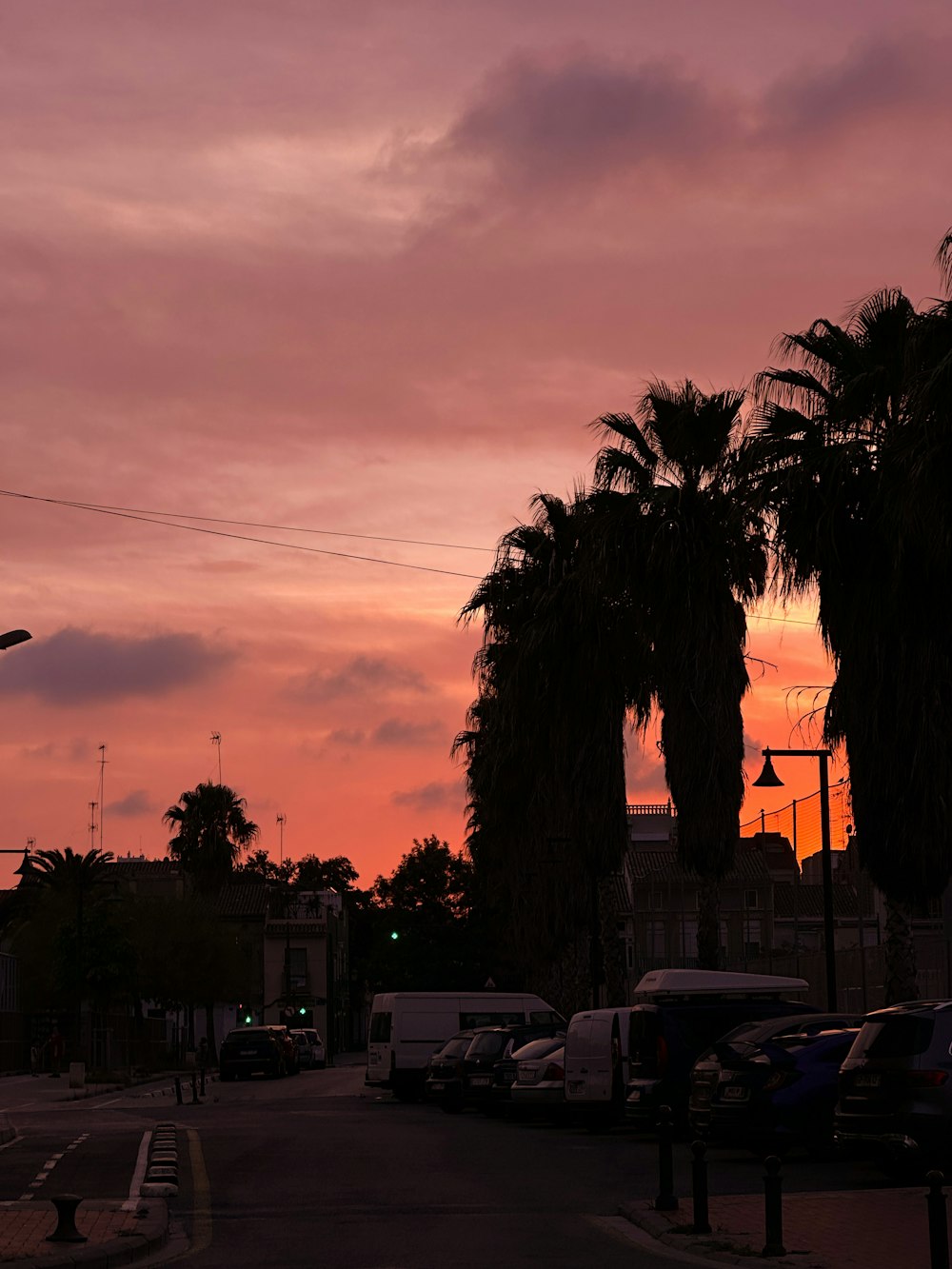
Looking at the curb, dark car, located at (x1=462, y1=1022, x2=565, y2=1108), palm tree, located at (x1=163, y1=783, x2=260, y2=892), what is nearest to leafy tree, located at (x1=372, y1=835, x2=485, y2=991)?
palm tree, located at (x1=163, y1=783, x2=260, y2=892)

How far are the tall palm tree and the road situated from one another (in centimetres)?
938

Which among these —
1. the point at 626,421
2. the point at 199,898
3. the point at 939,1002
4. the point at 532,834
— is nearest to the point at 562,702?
the point at 626,421

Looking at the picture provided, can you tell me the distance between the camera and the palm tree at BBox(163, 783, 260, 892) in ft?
334

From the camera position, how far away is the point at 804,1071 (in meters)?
20.8

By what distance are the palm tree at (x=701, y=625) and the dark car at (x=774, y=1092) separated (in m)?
11.5

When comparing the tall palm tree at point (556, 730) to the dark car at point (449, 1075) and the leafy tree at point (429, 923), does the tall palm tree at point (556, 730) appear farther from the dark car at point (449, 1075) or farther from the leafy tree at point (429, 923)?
the leafy tree at point (429, 923)

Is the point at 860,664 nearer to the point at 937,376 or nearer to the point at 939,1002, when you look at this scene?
the point at 937,376

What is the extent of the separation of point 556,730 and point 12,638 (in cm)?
2005

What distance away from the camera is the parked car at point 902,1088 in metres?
16.6

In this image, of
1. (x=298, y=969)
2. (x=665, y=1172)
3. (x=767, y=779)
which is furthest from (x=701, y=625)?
(x=298, y=969)

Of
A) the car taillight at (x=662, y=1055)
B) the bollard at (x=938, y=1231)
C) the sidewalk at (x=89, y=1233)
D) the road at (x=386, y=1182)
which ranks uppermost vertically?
the car taillight at (x=662, y=1055)

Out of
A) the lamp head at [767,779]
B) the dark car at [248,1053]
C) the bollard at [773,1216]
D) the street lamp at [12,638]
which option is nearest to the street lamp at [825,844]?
the lamp head at [767,779]

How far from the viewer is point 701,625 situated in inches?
1310

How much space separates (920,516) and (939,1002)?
6012 millimetres
